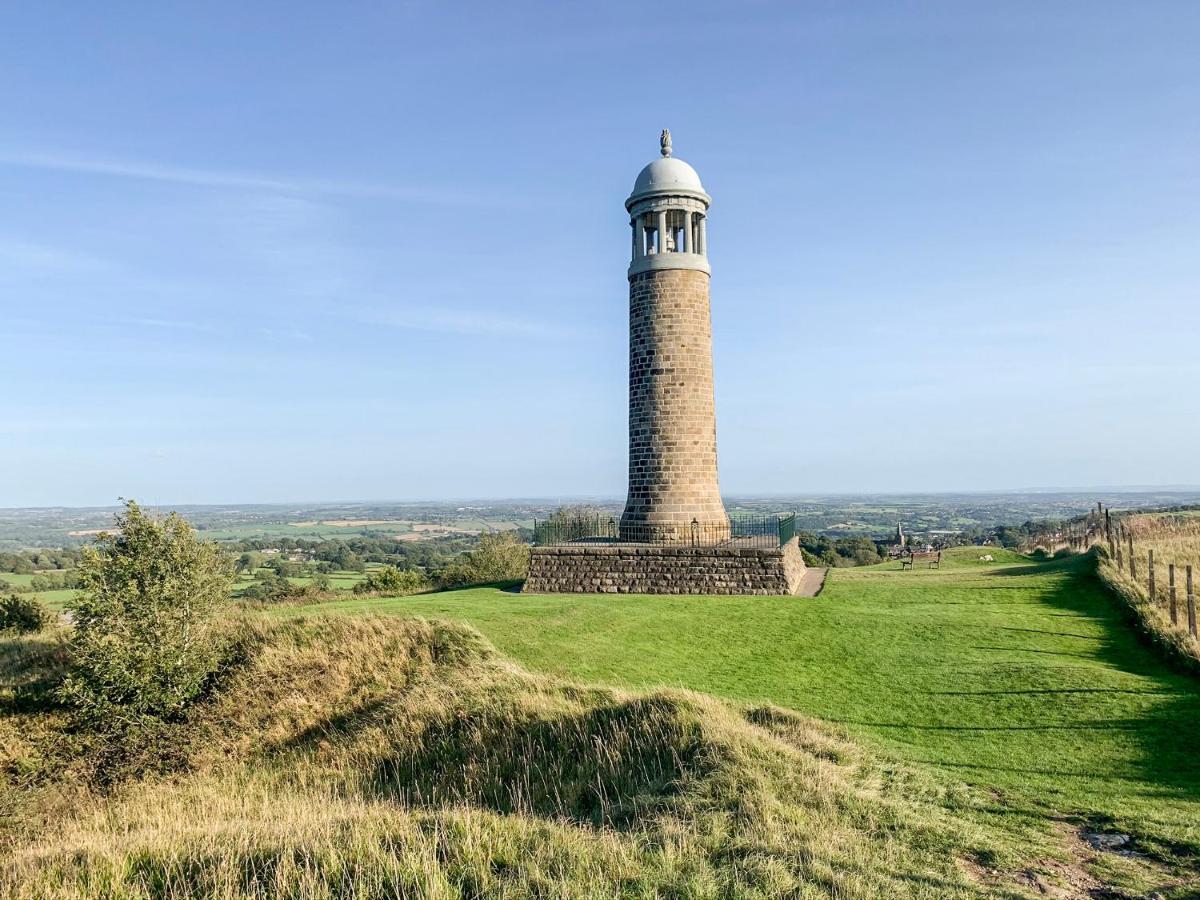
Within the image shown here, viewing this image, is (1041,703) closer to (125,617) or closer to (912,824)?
(912,824)

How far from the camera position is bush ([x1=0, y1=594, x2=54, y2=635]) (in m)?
24.5

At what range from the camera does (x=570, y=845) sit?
6961 mm

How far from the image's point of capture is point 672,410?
22.7 metres

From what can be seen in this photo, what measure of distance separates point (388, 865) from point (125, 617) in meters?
11.1

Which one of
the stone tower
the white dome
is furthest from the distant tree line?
the white dome

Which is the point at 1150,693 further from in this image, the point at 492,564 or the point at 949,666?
the point at 492,564

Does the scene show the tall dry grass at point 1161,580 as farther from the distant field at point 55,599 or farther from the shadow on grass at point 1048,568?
the distant field at point 55,599

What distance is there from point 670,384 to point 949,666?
38.2ft

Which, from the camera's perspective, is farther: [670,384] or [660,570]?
[670,384]

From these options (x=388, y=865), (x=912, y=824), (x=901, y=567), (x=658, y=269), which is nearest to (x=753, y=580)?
(x=658, y=269)

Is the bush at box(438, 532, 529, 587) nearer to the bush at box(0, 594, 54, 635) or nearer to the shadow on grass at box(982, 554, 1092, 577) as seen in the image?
the bush at box(0, 594, 54, 635)

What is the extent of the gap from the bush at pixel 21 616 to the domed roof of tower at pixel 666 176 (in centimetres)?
2248

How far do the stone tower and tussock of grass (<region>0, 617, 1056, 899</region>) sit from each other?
9063 mm

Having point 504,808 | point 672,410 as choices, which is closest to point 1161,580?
point 672,410
